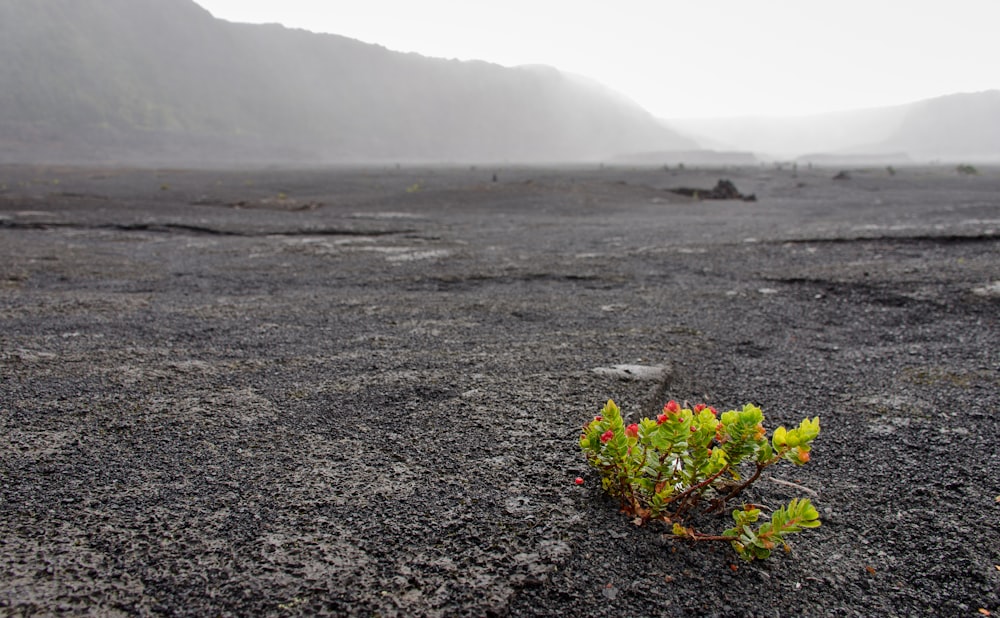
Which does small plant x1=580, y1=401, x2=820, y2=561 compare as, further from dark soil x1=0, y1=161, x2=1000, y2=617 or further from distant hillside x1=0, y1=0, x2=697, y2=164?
distant hillside x1=0, y1=0, x2=697, y2=164

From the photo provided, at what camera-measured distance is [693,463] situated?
6.76 feet

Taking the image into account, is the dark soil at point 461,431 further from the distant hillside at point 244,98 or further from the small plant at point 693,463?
the distant hillside at point 244,98

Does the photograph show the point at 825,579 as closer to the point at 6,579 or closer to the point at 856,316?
the point at 6,579

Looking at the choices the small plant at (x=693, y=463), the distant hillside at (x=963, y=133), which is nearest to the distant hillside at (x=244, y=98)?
the small plant at (x=693, y=463)

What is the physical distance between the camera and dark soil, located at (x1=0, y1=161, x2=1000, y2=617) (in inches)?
73.8

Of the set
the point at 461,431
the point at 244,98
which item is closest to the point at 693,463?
the point at 461,431

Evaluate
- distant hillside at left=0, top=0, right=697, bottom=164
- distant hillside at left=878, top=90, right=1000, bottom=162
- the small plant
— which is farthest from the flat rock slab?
distant hillside at left=878, top=90, right=1000, bottom=162

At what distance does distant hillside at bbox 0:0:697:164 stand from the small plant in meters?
84.5

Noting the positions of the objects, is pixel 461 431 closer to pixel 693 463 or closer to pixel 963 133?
pixel 693 463

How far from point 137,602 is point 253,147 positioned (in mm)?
106716

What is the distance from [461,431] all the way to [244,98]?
127m

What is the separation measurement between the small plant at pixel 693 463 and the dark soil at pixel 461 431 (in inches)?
3.3

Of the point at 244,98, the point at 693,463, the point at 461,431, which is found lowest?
the point at 461,431

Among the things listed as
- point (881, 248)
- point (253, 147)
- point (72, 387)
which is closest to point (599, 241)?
point (881, 248)
